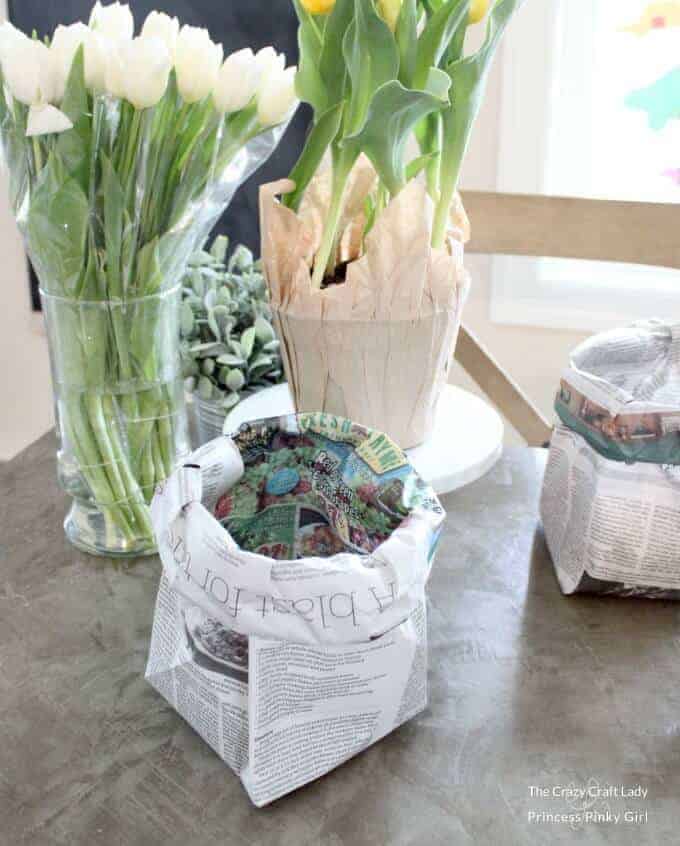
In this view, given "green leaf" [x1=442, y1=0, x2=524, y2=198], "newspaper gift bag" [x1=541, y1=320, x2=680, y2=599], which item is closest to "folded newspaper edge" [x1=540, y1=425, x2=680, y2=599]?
"newspaper gift bag" [x1=541, y1=320, x2=680, y2=599]

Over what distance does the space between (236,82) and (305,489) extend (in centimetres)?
26

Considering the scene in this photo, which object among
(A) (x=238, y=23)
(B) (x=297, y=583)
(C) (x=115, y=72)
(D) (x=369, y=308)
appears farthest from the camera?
(A) (x=238, y=23)

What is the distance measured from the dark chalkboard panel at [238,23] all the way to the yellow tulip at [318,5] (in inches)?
37.0

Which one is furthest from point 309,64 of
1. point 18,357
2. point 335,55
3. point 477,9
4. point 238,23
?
point 18,357

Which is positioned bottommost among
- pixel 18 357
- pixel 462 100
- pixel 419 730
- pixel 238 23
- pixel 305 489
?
pixel 18 357

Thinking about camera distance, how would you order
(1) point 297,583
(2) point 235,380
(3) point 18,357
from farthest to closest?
(3) point 18,357, (2) point 235,380, (1) point 297,583

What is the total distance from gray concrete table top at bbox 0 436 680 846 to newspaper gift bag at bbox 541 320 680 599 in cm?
3

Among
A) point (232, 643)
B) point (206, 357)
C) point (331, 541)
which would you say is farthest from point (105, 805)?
point (206, 357)

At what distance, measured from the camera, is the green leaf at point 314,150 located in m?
0.63

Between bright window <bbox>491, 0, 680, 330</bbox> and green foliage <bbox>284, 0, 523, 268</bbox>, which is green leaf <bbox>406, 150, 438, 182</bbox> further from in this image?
bright window <bbox>491, 0, 680, 330</bbox>

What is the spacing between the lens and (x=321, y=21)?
650mm

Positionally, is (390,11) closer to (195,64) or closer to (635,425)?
(195,64)

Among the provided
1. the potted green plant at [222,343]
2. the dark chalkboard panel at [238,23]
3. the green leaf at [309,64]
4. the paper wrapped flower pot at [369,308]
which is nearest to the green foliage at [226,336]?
the potted green plant at [222,343]

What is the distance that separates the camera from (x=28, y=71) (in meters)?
0.55
